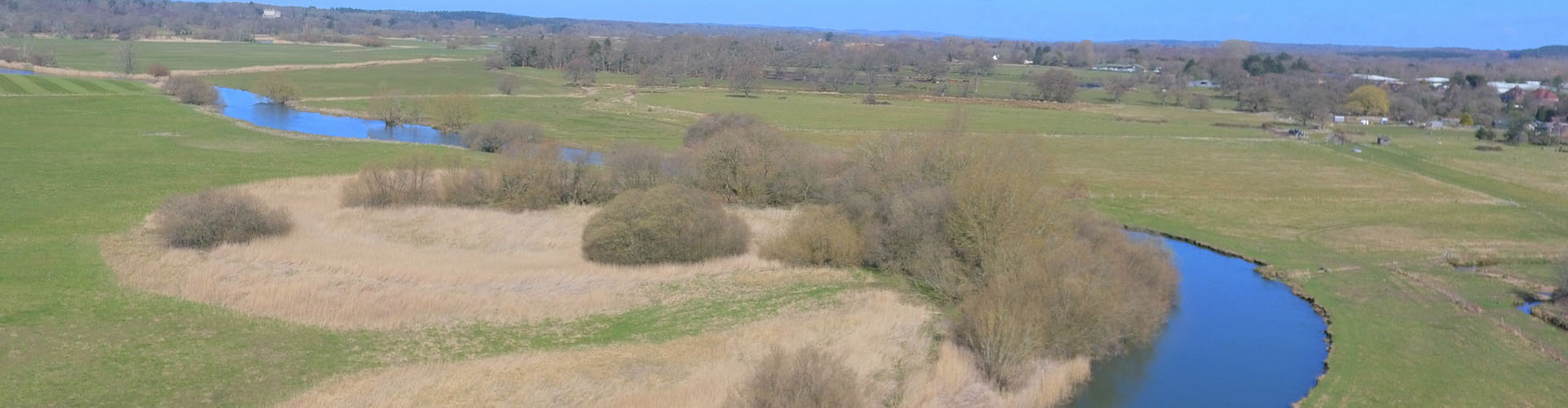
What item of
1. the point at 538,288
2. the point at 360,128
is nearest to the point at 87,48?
the point at 360,128

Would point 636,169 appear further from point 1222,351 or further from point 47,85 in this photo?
point 47,85

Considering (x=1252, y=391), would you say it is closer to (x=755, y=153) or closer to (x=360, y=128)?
(x=755, y=153)

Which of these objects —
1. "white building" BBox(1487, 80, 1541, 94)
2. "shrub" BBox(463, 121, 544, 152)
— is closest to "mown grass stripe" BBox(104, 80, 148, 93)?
"shrub" BBox(463, 121, 544, 152)

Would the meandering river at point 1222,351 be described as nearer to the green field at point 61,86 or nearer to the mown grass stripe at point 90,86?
the green field at point 61,86

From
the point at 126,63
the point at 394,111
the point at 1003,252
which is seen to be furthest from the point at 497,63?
the point at 1003,252

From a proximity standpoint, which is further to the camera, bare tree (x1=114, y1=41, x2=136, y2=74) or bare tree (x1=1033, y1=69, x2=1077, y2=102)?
bare tree (x1=1033, y1=69, x2=1077, y2=102)

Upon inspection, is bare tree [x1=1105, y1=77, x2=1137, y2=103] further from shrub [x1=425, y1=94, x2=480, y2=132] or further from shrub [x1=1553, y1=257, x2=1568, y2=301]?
shrub [x1=1553, y1=257, x2=1568, y2=301]
